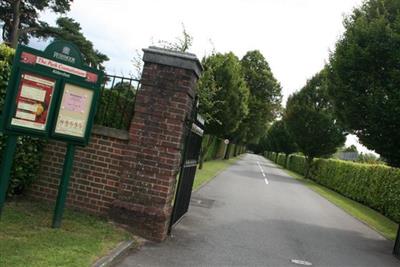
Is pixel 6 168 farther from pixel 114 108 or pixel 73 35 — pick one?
pixel 73 35

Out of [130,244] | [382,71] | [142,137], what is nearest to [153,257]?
[130,244]

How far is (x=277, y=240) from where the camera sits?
9742 millimetres

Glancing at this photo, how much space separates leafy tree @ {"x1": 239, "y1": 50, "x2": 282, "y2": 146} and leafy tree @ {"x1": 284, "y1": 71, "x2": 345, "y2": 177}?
13.8m

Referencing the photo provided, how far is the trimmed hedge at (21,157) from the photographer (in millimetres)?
7050

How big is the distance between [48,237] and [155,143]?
2466 mm

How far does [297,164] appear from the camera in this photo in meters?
47.8

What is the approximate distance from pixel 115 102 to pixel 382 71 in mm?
7217

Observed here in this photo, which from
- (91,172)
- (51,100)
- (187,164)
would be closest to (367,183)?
(187,164)

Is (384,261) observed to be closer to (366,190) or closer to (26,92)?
(26,92)

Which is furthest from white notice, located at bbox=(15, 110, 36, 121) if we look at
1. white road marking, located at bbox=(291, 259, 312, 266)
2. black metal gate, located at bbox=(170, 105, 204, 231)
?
white road marking, located at bbox=(291, 259, 312, 266)

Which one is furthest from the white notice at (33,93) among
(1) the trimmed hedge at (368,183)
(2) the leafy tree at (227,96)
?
(2) the leafy tree at (227,96)

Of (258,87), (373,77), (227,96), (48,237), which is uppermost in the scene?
(258,87)

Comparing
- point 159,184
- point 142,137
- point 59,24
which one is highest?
point 59,24

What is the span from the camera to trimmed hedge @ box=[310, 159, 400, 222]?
17.9 meters
